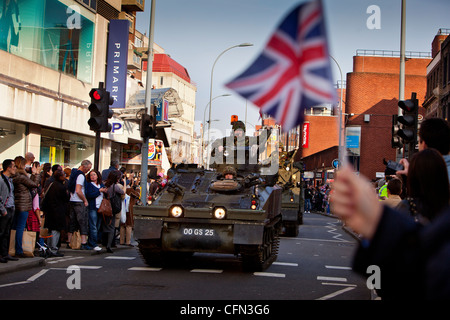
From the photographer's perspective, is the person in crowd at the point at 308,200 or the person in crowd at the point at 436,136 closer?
the person in crowd at the point at 436,136

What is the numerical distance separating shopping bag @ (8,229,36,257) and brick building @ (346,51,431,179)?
150 ft

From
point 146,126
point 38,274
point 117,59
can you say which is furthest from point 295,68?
point 117,59

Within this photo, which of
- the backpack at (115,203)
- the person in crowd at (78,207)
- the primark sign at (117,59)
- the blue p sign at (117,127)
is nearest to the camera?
the person in crowd at (78,207)

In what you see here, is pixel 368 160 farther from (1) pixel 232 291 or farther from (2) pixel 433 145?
(2) pixel 433 145

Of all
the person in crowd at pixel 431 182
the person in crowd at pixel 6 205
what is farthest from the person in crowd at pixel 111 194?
the person in crowd at pixel 431 182

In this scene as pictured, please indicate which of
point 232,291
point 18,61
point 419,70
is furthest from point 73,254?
point 419,70

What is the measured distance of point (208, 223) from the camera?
10.9m

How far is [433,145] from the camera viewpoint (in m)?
3.42

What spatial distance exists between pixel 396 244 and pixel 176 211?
9479 mm

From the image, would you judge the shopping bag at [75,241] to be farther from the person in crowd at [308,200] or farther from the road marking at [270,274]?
the person in crowd at [308,200]

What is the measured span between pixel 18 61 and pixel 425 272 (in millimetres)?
20602

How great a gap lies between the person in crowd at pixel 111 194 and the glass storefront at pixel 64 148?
9.17 m

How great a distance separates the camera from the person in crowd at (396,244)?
1616 mm

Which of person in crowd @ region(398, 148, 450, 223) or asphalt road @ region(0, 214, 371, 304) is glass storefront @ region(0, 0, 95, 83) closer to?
asphalt road @ region(0, 214, 371, 304)
